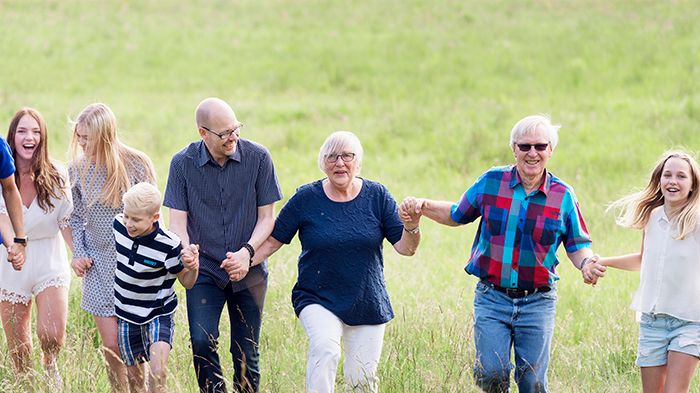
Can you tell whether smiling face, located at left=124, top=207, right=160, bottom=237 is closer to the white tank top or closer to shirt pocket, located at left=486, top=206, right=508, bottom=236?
shirt pocket, located at left=486, top=206, right=508, bottom=236

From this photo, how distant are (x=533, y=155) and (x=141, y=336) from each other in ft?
8.33

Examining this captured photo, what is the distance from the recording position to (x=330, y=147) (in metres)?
5.79

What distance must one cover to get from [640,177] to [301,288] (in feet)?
27.8

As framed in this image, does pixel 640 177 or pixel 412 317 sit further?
pixel 640 177

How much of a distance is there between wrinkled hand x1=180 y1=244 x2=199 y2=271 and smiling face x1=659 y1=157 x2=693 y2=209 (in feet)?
8.82

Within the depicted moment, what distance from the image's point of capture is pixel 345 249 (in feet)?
19.2

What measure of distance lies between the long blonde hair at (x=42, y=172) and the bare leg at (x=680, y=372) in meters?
3.91

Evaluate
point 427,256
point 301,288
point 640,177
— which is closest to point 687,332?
point 301,288

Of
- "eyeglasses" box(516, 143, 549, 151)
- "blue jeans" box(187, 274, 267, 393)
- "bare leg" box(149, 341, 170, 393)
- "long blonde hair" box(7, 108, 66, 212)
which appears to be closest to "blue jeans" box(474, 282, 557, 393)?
"eyeglasses" box(516, 143, 549, 151)

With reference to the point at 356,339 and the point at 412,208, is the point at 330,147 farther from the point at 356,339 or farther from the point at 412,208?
the point at 356,339

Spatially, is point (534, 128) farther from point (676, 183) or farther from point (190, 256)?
point (190, 256)

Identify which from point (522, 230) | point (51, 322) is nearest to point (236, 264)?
point (51, 322)

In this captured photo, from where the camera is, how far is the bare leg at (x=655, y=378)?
5.71 meters

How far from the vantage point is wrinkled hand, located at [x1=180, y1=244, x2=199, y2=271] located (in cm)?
568
